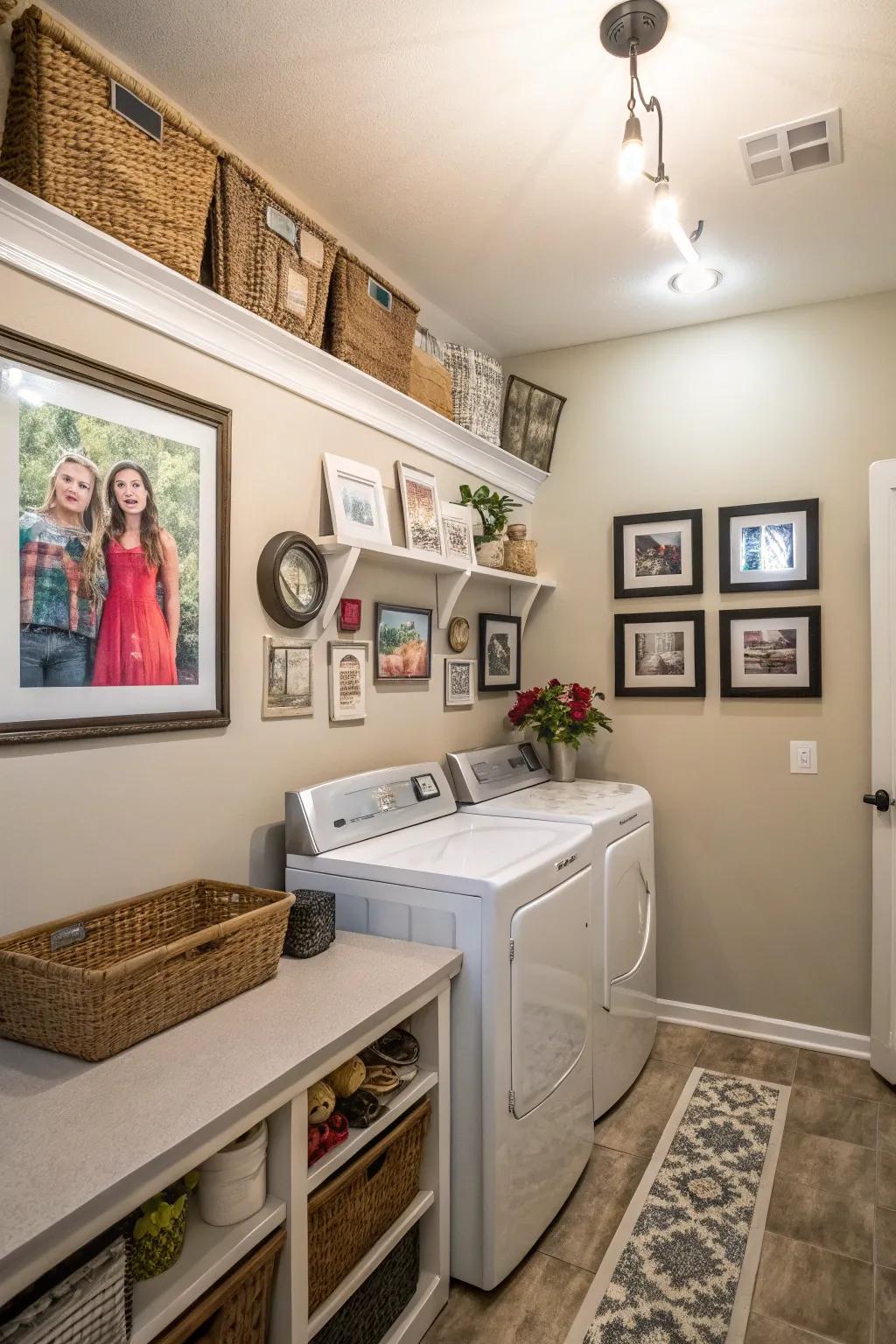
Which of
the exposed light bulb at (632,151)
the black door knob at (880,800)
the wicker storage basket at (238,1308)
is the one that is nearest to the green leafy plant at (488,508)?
the exposed light bulb at (632,151)

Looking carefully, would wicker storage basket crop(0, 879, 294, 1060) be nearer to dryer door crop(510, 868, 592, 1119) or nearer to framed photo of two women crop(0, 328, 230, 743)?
framed photo of two women crop(0, 328, 230, 743)

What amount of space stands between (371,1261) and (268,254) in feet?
7.10

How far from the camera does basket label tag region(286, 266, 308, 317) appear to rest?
2043 millimetres

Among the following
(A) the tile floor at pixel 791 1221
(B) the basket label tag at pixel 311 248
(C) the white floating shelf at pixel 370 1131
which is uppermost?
(B) the basket label tag at pixel 311 248

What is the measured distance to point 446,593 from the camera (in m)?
2.81

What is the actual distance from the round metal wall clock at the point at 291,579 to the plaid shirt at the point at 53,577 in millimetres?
499

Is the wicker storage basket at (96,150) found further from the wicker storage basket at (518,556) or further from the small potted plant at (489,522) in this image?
the wicker storage basket at (518,556)

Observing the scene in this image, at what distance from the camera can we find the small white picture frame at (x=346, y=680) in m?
2.33

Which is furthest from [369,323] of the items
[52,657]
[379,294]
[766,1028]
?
[766,1028]

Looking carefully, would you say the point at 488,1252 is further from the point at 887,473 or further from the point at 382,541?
the point at 887,473

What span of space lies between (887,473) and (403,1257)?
2.55 meters

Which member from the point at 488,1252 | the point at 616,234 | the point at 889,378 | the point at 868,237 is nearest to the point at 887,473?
the point at 889,378

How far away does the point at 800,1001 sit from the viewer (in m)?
2.95

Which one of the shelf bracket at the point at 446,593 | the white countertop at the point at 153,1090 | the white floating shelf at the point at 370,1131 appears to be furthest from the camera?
the shelf bracket at the point at 446,593
